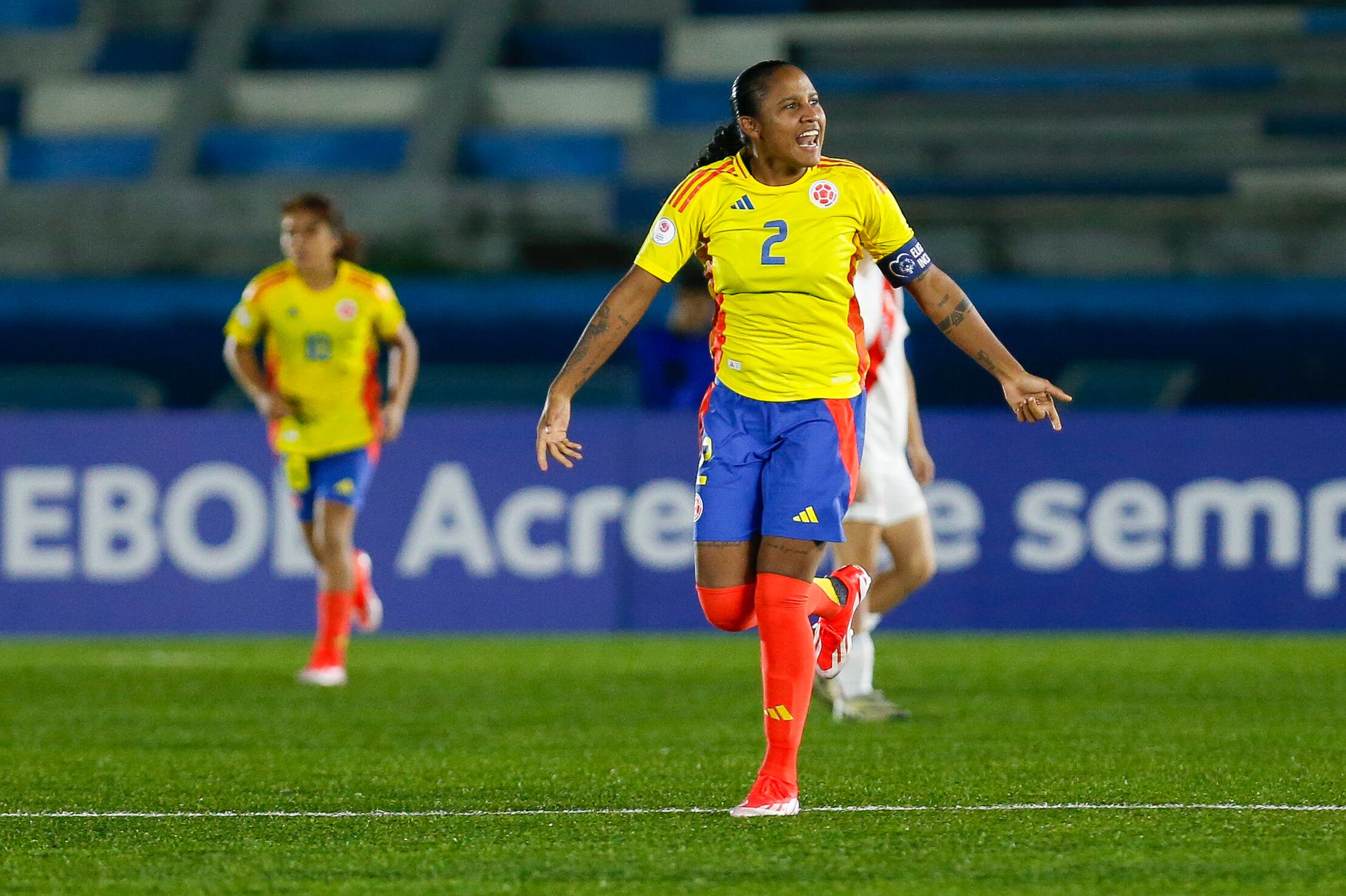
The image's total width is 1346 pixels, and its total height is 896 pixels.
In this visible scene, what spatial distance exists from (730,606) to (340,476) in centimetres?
433

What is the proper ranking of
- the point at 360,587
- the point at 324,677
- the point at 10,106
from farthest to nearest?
1. the point at 10,106
2. the point at 360,587
3. the point at 324,677

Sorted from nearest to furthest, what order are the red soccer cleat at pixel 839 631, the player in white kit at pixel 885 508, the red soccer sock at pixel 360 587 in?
the red soccer cleat at pixel 839 631 < the player in white kit at pixel 885 508 < the red soccer sock at pixel 360 587

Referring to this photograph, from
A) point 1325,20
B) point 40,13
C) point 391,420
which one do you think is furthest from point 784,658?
point 40,13

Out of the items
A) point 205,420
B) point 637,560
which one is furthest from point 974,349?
point 205,420

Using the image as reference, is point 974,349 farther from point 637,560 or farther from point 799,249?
point 637,560

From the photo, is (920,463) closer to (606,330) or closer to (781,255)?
(781,255)

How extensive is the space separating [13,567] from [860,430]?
24.4 feet

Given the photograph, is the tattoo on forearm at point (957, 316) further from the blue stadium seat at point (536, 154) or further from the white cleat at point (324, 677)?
the blue stadium seat at point (536, 154)

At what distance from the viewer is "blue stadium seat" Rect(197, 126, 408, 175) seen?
19.2m

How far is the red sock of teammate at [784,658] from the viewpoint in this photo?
189 inches

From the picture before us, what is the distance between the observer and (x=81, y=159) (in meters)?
19.6

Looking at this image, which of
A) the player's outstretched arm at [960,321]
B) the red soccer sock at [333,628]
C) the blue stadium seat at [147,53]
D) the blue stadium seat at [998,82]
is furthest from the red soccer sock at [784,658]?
the blue stadium seat at [147,53]

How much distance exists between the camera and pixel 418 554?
11.5 m

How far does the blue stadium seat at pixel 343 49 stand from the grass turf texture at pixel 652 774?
37.1 feet
